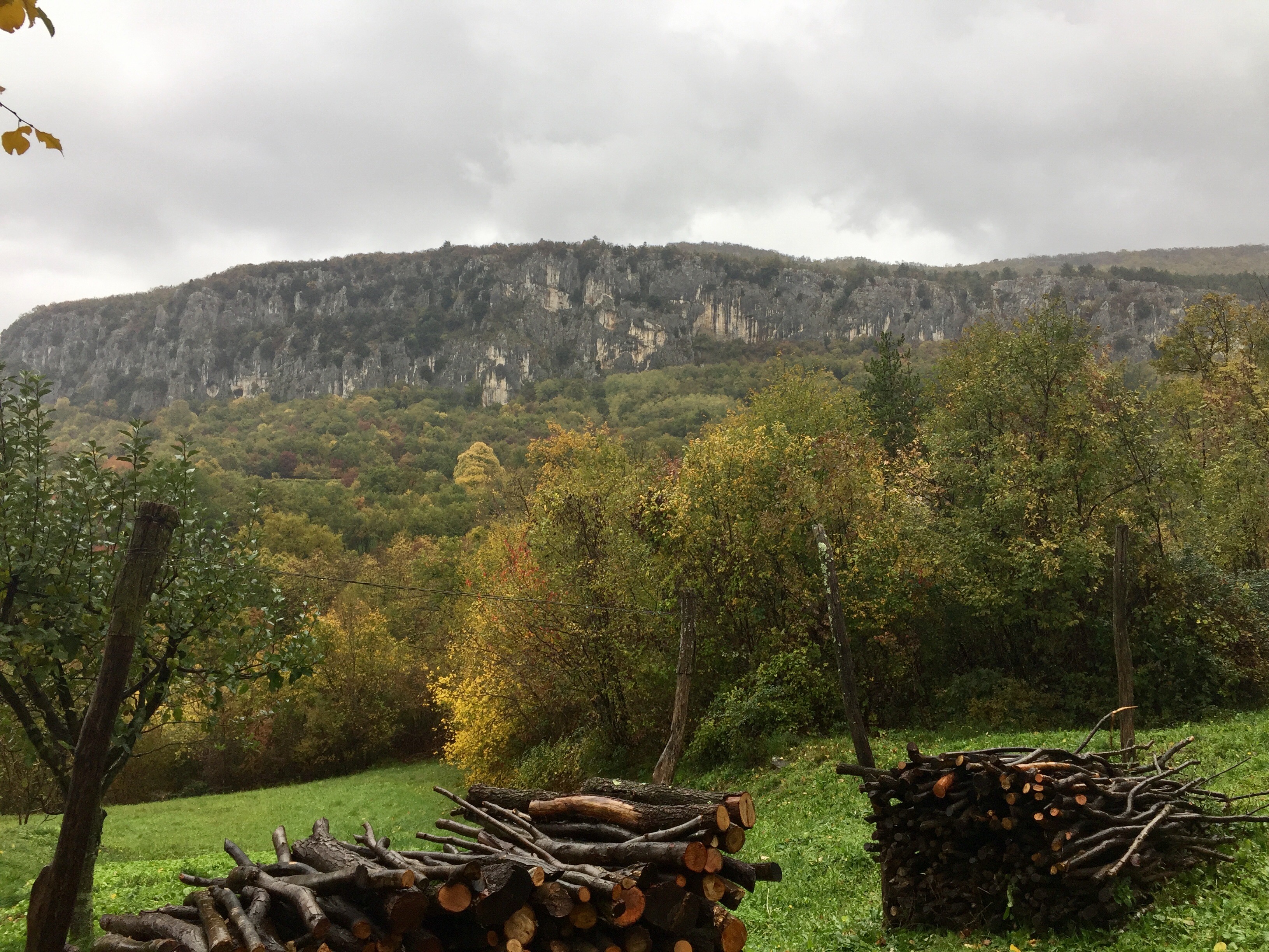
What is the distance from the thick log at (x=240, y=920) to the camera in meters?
4.80

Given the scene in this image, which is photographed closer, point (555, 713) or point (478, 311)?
point (555, 713)

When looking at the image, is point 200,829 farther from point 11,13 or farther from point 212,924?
point 11,13

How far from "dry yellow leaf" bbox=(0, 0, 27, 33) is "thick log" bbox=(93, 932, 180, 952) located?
17.5 feet

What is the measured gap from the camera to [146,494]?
9914 mm

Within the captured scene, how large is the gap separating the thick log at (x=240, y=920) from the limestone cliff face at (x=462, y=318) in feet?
406

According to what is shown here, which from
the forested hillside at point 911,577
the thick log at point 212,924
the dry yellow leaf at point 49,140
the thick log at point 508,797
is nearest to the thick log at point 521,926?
the thick log at point 212,924

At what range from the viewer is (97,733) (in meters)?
5.82

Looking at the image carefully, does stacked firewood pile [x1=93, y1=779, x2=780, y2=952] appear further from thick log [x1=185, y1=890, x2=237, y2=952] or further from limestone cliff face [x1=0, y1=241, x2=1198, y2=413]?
limestone cliff face [x1=0, y1=241, x2=1198, y2=413]

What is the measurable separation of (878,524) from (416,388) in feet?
391

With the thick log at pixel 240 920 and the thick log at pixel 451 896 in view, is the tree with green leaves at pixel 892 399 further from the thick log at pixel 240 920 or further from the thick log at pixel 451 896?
the thick log at pixel 240 920

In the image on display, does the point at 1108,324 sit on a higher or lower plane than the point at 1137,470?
higher

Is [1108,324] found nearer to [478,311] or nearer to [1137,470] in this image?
[1137,470]

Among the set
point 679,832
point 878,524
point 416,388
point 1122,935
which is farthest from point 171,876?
point 416,388

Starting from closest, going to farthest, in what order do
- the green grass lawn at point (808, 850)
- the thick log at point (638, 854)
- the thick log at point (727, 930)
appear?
1. the thick log at point (638, 854)
2. the thick log at point (727, 930)
3. the green grass lawn at point (808, 850)
